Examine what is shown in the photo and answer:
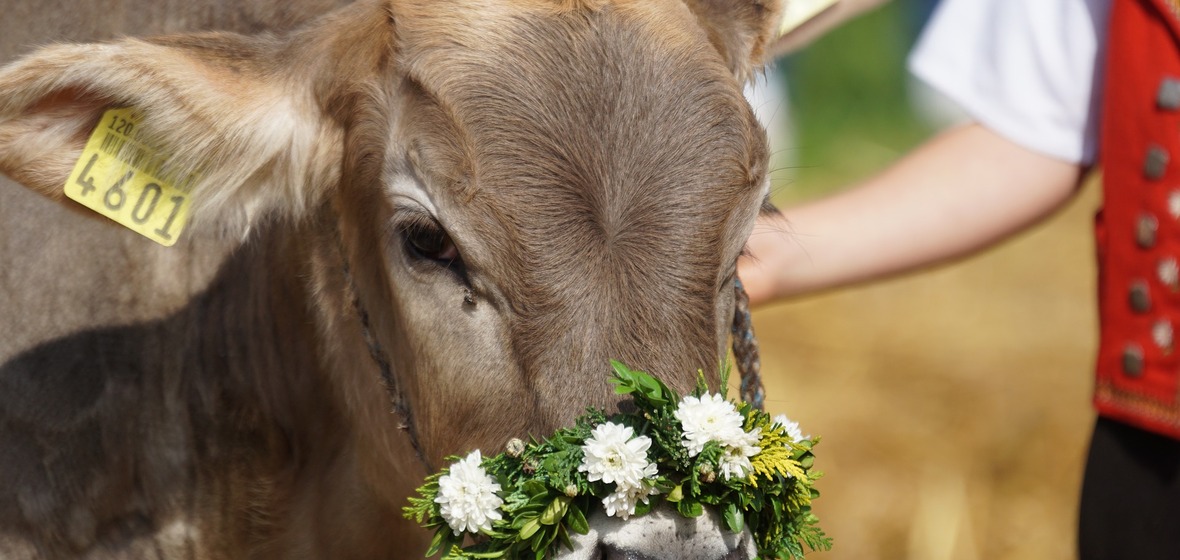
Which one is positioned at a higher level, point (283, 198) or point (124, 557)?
point (283, 198)

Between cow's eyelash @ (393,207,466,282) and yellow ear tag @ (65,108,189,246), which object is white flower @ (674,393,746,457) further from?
yellow ear tag @ (65,108,189,246)

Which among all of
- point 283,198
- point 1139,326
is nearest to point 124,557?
point 283,198

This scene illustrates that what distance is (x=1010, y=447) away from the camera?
22.3ft

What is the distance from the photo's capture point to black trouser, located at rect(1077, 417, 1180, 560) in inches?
111

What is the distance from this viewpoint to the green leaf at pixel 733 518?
216cm

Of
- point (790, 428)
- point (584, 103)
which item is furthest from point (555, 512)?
point (584, 103)

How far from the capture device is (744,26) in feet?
9.58

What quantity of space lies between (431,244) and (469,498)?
523mm

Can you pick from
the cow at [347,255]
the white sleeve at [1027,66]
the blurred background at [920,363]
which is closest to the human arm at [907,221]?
the white sleeve at [1027,66]

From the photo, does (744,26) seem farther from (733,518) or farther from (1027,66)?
(733,518)

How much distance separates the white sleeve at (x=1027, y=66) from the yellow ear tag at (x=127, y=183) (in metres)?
1.82

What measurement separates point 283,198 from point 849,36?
6.67m

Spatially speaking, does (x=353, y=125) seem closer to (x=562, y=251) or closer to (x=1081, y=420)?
(x=562, y=251)

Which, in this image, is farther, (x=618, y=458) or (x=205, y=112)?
(x=205, y=112)
